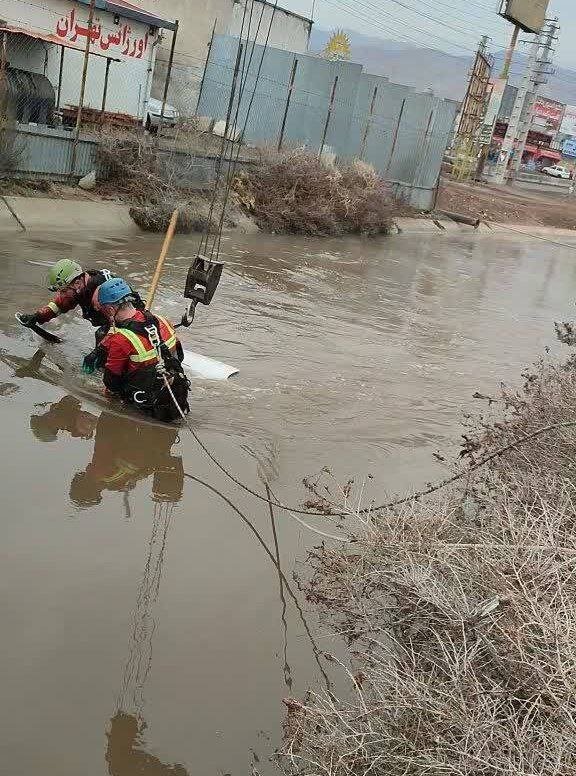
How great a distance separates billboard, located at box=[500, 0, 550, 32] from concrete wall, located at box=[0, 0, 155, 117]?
105ft

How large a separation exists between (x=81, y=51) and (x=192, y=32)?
1759 centimetres

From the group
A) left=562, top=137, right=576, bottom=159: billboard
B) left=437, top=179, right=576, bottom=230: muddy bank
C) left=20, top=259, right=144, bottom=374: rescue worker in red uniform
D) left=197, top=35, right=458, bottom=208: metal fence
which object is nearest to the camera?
left=20, top=259, right=144, bottom=374: rescue worker in red uniform

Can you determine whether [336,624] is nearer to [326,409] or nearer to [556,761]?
[556,761]

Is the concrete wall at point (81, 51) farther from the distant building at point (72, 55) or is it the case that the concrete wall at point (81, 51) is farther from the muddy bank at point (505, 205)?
the muddy bank at point (505, 205)

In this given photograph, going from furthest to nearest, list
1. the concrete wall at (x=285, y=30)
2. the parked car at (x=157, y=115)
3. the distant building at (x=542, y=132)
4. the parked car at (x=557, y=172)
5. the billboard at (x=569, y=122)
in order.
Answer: the billboard at (x=569, y=122), the distant building at (x=542, y=132), the parked car at (x=557, y=172), the concrete wall at (x=285, y=30), the parked car at (x=157, y=115)

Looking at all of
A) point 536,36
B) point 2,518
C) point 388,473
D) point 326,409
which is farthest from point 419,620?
point 536,36

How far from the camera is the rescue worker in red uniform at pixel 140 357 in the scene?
23.1ft

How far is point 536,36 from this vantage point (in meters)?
52.5

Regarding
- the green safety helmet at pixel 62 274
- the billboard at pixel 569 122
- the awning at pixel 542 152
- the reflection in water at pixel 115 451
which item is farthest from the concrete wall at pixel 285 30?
the billboard at pixel 569 122

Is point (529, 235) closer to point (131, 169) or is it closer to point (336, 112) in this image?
point (336, 112)

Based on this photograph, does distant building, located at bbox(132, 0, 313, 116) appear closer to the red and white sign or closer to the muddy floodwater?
the red and white sign

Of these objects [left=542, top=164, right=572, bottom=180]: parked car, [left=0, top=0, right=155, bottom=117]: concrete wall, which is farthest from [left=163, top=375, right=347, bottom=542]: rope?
[left=542, top=164, right=572, bottom=180]: parked car

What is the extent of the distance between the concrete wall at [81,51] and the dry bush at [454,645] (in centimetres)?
1587

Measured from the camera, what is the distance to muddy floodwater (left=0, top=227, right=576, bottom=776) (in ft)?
13.6
